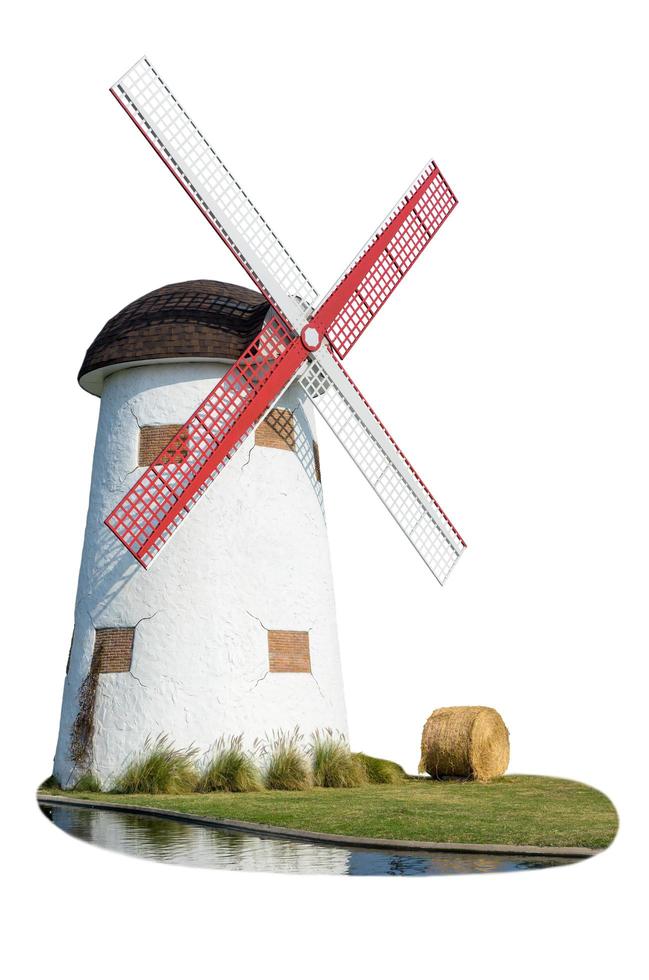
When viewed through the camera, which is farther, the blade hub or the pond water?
the blade hub

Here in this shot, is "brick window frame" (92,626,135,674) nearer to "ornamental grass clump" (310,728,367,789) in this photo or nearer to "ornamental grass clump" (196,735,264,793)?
"ornamental grass clump" (196,735,264,793)

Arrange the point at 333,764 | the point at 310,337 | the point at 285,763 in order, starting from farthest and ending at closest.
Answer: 1. the point at 310,337
2. the point at 333,764
3. the point at 285,763

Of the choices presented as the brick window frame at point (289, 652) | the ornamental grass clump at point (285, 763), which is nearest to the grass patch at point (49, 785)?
the ornamental grass clump at point (285, 763)

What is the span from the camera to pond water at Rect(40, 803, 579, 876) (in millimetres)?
10633

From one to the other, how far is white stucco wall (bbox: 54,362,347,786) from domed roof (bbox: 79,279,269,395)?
319mm

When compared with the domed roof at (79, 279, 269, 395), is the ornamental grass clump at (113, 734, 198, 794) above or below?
below

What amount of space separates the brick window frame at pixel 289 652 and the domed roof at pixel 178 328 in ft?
12.9

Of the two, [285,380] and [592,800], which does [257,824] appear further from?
[285,380]

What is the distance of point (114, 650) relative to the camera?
16734 millimetres

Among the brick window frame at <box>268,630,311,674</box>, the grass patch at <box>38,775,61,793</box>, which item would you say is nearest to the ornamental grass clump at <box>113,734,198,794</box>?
the grass patch at <box>38,775,61,793</box>

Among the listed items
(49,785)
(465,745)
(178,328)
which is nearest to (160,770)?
(49,785)

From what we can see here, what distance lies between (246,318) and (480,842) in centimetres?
873

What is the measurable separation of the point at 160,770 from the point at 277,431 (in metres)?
5.00

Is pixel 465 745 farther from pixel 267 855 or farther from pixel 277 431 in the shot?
pixel 267 855
